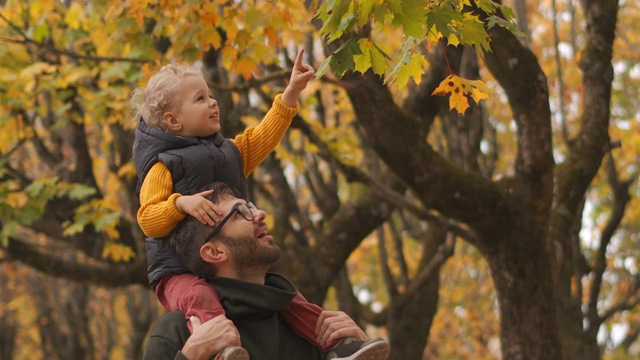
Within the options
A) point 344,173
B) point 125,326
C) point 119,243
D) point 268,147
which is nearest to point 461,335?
point 125,326

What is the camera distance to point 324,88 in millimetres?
12938

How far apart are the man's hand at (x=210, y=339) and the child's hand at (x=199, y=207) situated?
394mm

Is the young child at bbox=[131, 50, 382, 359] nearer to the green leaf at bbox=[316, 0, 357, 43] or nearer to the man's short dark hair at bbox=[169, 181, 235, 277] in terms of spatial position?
the man's short dark hair at bbox=[169, 181, 235, 277]

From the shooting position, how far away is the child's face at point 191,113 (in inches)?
164

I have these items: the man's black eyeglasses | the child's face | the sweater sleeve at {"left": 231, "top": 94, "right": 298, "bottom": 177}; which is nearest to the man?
the man's black eyeglasses

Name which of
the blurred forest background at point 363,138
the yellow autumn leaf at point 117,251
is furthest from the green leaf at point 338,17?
the yellow autumn leaf at point 117,251

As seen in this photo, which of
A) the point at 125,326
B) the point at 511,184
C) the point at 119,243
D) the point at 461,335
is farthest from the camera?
the point at 125,326

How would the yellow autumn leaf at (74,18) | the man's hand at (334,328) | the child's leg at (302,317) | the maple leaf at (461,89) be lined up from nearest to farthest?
the man's hand at (334,328), the child's leg at (302,317), the maple leaf at (461,89), the yellow autumn leaf at (74,18)

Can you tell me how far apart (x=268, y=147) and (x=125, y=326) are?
24323 millimetres

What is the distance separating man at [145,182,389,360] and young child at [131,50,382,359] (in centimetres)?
5

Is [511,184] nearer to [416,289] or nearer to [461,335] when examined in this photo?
[416,289]

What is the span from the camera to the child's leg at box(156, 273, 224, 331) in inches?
154

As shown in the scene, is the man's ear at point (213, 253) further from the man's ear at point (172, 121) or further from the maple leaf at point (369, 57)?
the maple leaf at point (369, 57)

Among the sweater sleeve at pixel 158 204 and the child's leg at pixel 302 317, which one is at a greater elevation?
the sweater sleeve at pixel 158 204
